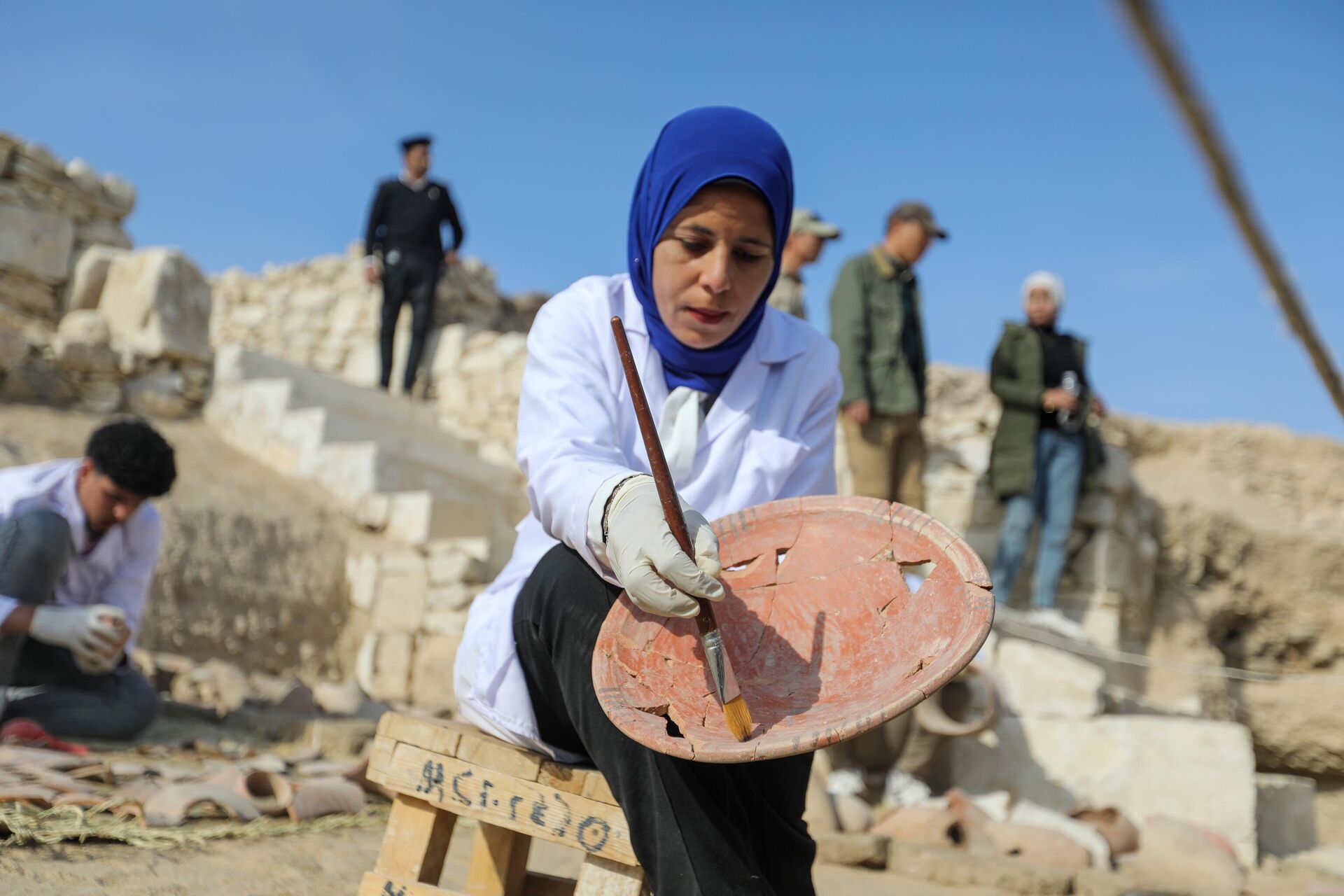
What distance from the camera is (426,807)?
5.77ft

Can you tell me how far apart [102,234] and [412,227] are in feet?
6.84

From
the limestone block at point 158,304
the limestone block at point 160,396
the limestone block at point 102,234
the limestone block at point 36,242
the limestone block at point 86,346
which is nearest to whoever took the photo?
the limestone block at point 86,346

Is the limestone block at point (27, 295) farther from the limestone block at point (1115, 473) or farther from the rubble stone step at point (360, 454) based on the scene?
the limestone block at point (1115, 473)

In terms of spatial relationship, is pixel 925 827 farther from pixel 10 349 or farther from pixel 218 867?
pixel 10 349

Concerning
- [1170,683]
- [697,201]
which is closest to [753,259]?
[697,201]

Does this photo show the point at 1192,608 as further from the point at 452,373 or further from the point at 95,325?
the point at 95,325

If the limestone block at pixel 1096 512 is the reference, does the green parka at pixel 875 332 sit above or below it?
above

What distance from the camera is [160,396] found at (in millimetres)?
6395

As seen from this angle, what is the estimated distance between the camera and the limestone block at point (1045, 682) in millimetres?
4535

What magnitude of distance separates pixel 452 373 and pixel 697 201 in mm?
7375

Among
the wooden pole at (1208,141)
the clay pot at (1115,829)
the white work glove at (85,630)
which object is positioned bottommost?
the clay pot at (1115,829)

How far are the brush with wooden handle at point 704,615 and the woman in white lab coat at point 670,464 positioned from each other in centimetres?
3

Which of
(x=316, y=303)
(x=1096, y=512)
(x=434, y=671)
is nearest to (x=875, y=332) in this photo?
(x=1096, y=512)

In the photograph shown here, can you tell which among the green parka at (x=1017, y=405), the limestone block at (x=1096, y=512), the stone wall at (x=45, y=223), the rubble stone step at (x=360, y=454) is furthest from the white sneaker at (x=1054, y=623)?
the stone wall at (x=45, y=223)
